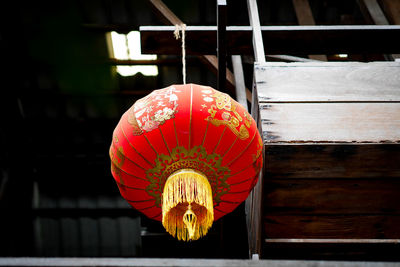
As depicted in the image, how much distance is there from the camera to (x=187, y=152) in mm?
1938

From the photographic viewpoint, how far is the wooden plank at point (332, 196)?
222 cm

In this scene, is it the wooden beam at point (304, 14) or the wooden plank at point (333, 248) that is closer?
the wooden plank at point (333, 248)

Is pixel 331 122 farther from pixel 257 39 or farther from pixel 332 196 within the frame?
pixel 257 39

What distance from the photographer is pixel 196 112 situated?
1.92 metres

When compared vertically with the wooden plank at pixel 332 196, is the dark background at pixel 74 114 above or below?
above

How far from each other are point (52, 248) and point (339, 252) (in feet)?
24.2

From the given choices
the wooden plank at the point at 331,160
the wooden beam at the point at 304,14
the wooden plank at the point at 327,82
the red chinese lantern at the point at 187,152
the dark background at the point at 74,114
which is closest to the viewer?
the red chinese lantern at the point at 187,152

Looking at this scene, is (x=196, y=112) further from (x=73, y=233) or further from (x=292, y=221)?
(x=73, y=233)

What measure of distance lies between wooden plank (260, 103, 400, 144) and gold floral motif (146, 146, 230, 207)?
36 cm

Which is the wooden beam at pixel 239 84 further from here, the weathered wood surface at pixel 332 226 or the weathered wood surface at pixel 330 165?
the weathered wood surface at pixel 332 226

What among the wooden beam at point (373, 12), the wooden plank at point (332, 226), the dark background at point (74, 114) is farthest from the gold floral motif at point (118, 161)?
the wooden beam at point (373, 12)

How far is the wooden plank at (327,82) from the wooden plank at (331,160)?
1.26 ft

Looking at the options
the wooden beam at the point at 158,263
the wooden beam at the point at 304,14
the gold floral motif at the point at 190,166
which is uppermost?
the wooden beam at the point at 304,14

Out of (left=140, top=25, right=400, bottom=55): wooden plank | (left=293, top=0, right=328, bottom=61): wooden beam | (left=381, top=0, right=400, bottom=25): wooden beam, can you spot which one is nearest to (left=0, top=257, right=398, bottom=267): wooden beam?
(left=140, top=25, right=400, bottom=55): wooden plank
